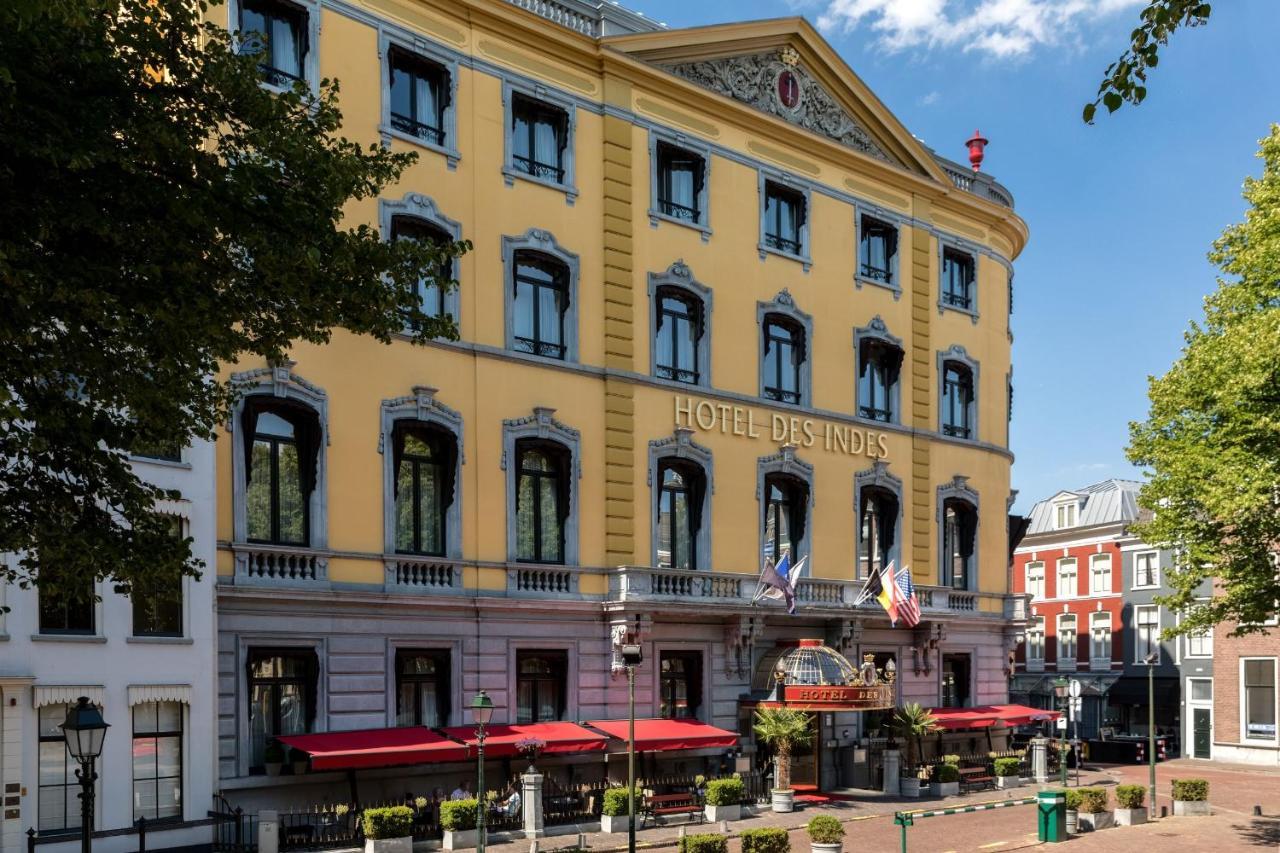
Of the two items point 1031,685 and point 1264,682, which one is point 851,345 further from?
point 1031,685

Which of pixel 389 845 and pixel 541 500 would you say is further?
pixel 541 500

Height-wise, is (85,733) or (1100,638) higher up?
(85,733)

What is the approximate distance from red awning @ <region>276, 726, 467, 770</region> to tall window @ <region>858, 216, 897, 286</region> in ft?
69.9

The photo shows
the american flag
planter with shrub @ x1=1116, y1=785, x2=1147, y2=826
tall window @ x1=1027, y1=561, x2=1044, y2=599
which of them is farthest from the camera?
tall window @ x1=1027, y1=561, x2=1044, y2=599

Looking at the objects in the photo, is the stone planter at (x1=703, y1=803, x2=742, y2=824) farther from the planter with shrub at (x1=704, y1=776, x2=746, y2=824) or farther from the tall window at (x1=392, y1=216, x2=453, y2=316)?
the tall window at (x1=392, y1=216, x2=453, y2=316)

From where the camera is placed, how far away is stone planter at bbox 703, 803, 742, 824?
1294 inches

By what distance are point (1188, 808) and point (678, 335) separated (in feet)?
62.7

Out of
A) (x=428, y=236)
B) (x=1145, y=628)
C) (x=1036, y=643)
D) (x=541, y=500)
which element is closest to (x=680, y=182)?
Result: (x=428, y=236)

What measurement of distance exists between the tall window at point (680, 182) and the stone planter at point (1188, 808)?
68.6 ft

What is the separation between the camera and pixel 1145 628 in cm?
6631

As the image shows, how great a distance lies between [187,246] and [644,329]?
21011 mm

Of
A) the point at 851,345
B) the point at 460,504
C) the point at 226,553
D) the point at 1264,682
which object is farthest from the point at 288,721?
the point at 1264,682

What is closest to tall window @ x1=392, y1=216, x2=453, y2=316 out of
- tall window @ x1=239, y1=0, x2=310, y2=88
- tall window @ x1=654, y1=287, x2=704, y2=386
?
tall window @ x1=239, y1=0, x2=310, y2=88

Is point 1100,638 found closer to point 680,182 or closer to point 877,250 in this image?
point 877,250
